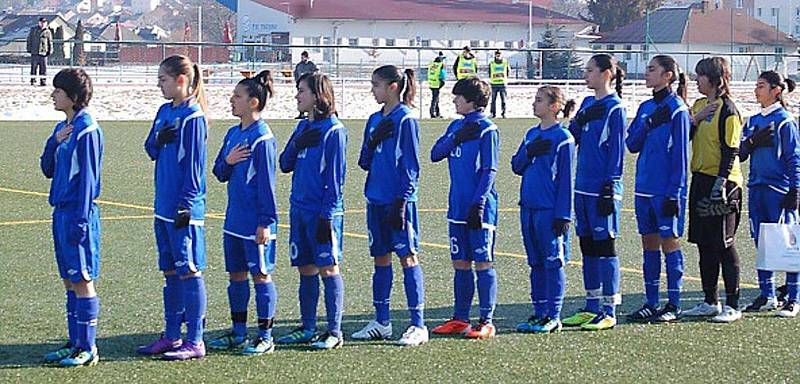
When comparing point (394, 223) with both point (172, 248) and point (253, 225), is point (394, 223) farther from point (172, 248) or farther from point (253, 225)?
point (172, 248)

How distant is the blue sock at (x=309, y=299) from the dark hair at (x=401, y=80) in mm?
1284

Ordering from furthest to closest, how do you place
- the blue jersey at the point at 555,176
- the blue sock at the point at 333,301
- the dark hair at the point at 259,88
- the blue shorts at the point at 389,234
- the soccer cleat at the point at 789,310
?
the soccer cleat at the point at 789,310, the blue jersey at the point at 555,176, the blue shorts at the point at 389,234, the blue sock at the point at 333,301, the dark hair at the point at 259,88

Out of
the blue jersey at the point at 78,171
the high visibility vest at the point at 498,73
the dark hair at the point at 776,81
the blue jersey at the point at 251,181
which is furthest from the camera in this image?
the high visibility vest at the point at 498,73

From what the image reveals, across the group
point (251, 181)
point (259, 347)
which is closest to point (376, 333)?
point (259, 347)

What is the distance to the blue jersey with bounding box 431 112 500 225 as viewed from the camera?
827cm

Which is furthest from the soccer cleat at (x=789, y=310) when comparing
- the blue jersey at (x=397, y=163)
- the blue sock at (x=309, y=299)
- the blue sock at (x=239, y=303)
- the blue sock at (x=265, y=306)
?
the blue sock at (x=239, y=303)

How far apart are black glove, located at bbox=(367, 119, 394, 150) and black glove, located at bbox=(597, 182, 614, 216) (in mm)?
1544

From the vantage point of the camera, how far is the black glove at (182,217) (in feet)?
24.2

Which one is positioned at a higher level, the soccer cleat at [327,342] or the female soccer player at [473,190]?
the female soccer player at [473,190]

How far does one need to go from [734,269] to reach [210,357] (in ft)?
12.6

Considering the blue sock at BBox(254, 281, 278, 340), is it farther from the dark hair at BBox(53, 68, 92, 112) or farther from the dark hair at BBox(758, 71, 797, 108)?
the dark hair at BBox(758, 71, 797, 108)

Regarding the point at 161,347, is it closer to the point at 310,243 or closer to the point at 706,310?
the point at 310,243

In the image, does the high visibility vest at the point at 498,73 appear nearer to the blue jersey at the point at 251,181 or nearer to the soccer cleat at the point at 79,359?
the blue jersey at the point at 251,181

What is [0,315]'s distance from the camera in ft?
29.2
